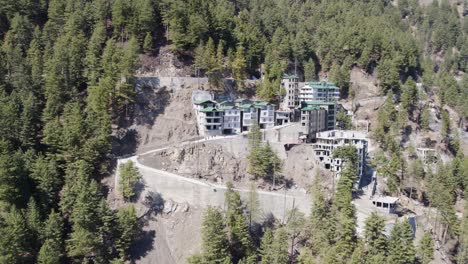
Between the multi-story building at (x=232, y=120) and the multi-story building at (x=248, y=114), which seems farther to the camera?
the multi-story building at (x=248, y=114)

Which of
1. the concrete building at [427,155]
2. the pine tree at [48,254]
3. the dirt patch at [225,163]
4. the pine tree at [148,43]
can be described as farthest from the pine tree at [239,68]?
the pine tree at [48,254]

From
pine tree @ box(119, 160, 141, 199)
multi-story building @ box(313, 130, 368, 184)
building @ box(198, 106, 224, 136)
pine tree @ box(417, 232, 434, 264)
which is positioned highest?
building @ box(198, 106, 224, 136)

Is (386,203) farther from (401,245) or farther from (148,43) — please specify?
(148,43)

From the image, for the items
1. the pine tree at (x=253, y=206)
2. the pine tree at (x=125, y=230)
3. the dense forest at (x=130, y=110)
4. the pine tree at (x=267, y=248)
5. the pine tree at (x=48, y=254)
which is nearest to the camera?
the pine tree at (x=48, y=254)

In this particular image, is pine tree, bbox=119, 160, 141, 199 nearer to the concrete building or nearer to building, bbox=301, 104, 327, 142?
building, bbox=301, 104, 327, 142

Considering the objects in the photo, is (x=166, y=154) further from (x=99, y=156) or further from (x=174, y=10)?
(x=174, y=10)

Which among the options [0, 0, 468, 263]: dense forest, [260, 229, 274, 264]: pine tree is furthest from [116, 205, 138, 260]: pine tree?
[260, 229, 274, 264]: pine tree

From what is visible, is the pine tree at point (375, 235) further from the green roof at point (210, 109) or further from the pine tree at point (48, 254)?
the pine tree at point (48, 254)
